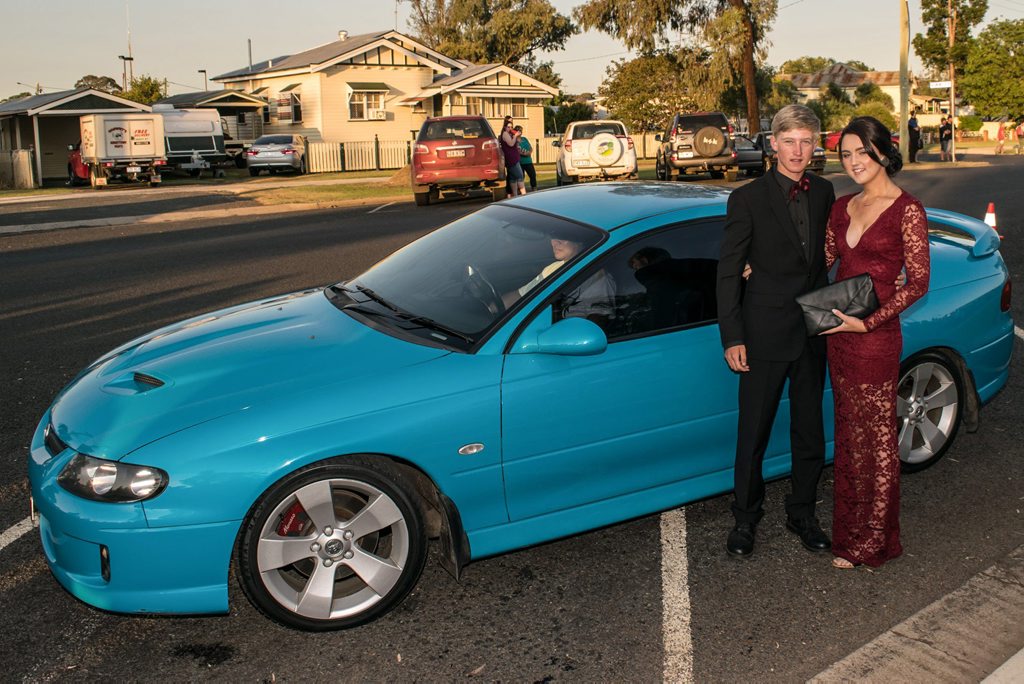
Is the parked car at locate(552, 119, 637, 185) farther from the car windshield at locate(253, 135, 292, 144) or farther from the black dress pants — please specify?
the black dress pants

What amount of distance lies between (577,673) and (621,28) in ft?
153

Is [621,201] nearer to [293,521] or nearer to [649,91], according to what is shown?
[293,521]

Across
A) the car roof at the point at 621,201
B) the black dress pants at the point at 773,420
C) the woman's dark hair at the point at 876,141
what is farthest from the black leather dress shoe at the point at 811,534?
the woman's dark hair at the point at 876,141

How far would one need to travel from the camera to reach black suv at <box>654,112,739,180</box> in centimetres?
2750

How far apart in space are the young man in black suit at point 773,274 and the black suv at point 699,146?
2439 centimetres

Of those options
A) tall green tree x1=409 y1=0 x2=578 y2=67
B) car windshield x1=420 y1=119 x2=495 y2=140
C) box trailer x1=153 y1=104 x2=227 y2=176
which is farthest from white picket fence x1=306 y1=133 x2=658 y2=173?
tall green tree x1=409 y1=0 x2=578 y2=67

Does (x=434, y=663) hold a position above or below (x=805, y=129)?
below

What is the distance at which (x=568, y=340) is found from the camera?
12.1ft

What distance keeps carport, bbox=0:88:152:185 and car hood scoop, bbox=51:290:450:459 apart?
120ft

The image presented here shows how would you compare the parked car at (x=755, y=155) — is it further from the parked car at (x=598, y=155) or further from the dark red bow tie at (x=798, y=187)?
the dark red bow tie at (x=798, y=187)

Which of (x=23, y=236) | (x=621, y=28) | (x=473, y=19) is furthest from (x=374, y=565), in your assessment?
(x=473, y=19)

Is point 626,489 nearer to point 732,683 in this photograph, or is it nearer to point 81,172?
point 732,683

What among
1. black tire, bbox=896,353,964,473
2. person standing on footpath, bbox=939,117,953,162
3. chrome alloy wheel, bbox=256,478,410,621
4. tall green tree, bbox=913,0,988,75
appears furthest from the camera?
tall green tree, bbox=913,0,988,75

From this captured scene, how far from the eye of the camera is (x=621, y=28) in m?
46.8
